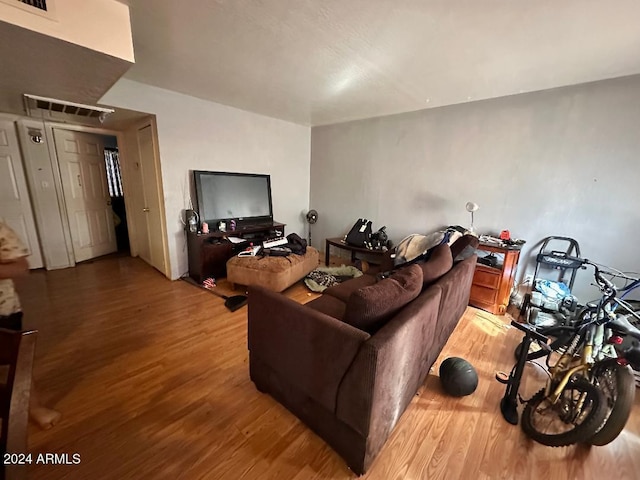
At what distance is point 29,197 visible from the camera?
133 inches

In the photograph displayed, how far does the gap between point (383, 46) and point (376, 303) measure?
1.87 metres

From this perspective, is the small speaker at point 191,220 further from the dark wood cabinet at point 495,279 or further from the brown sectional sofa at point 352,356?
the dark wood cabinet at point 495,279

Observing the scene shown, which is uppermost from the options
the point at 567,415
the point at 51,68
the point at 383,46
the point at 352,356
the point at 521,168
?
the point at 383,46

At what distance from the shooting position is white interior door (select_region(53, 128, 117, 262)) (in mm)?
3658

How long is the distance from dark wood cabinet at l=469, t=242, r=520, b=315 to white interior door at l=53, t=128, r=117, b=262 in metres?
5.55

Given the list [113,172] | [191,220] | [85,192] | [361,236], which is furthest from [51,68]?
[113,172]

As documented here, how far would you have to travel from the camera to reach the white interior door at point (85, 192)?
12.0ft

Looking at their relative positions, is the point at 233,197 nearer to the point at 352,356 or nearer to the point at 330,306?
the point at 330,306

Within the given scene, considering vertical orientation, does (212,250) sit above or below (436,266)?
below

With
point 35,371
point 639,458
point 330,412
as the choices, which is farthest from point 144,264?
point 639,458

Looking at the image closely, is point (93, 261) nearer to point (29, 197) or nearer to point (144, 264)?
point (144, 264)

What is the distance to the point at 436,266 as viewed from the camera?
71.1 inches

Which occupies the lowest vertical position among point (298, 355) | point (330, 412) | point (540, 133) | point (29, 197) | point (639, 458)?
point (639, 458)

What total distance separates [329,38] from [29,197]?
4.35 metres
